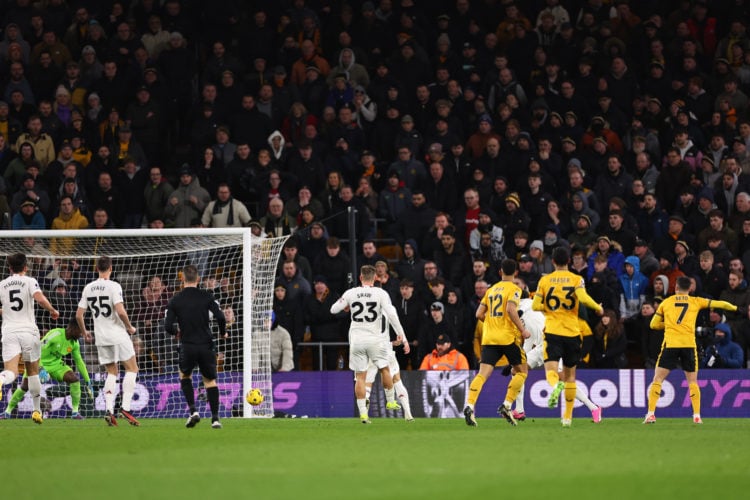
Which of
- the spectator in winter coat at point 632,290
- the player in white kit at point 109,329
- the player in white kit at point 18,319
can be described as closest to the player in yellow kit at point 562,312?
the spectator in winter coat at point 632,290

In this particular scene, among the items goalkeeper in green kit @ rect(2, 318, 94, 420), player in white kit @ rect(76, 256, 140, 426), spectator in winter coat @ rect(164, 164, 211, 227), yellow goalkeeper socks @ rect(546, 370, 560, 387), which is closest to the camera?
yellow goalkeeper socks @ rect(546, 370, 560, 387)

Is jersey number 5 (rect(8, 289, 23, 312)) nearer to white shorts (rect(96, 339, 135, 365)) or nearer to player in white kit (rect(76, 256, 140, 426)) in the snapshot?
player in white kit (rect(76, 256, 140, 426))

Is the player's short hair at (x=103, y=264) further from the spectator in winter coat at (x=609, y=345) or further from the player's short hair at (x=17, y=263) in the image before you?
the spectator in winter coat at (x=609, y=345)

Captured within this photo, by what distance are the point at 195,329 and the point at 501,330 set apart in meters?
4.09

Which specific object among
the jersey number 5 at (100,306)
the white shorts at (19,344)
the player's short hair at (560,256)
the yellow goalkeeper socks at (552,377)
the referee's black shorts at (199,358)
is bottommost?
the yellow goalkeeper socks at (552,377)

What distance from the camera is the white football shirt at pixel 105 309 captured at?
19.3m

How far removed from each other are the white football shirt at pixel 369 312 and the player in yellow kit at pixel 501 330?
1.57 metres

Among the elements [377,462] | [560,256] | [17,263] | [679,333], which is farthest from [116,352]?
[679,333]

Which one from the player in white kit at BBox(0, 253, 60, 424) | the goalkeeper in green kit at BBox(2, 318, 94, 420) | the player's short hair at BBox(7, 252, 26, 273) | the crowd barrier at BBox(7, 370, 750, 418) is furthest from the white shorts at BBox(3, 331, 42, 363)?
the crowd barrier at BBox(7, 370, 750, 418)

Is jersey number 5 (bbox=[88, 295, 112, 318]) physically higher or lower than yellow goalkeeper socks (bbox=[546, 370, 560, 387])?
higher

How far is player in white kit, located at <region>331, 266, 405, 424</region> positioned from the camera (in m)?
19.4

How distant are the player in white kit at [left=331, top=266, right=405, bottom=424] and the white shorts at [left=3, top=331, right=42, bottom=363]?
4.47 meters

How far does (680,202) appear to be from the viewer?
83.8ft

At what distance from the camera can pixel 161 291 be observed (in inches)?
947
